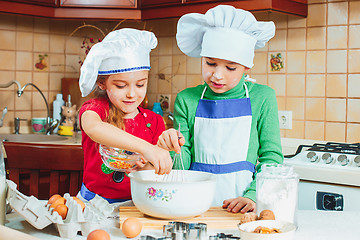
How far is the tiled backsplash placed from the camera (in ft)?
7.02

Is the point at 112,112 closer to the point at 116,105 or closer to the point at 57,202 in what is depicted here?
the point at 116,105

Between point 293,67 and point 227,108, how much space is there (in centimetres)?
108

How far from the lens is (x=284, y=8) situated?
2088 mm

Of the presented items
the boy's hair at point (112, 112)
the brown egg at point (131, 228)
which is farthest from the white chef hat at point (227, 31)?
the brown egg at point (131, 228)

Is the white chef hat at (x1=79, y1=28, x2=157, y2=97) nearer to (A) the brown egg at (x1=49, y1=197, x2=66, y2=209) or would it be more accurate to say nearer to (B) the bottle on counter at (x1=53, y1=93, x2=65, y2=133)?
(A) the brown egg at (x1=49, y1=197, x2=66, y2=209)

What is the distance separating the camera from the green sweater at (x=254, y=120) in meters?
1.27

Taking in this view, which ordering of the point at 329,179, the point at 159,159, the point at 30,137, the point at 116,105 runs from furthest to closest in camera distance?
1. the point at 30,137
2. the point at 329,179
3. the point at 116,105
4. the point at 159,159

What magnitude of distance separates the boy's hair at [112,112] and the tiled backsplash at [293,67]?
4.10 ft

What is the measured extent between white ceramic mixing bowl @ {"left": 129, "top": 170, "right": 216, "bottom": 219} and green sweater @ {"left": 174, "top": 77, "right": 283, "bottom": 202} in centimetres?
31

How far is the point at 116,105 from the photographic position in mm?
1177

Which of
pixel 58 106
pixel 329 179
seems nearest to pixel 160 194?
pixel 329 179

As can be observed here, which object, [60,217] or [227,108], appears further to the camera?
[227,108]

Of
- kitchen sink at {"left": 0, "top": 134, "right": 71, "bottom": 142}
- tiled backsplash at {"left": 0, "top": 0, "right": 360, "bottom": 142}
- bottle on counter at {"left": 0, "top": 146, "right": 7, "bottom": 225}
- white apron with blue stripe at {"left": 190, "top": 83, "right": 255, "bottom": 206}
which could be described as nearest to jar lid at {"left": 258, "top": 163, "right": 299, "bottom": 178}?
white apron with blue stripe at {"left": 190, "top": 83, "right": 255, "bottom": 206}

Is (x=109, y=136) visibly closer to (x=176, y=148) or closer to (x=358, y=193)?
(x=176, y=148)
